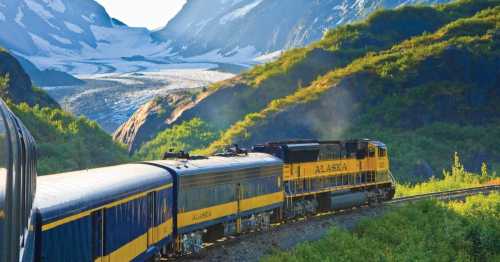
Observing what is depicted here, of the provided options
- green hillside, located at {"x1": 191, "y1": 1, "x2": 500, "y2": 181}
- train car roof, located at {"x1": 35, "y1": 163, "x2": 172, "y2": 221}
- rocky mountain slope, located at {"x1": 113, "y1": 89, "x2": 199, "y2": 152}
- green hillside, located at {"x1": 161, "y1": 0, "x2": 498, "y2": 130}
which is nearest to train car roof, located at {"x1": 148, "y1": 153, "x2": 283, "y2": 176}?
train car roof, located at {"x1": 35, "y1": 163, "x2": 172, "y2": 221}

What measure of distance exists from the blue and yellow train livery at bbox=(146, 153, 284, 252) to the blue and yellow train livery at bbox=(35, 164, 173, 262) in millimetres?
1167

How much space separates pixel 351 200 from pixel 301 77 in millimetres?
66441

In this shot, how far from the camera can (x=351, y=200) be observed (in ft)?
133

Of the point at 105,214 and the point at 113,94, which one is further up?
the point at 113,94

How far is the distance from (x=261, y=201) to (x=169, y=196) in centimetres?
936

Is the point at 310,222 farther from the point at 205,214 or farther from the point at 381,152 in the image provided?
the point at 381,152

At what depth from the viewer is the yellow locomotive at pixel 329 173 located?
3606 centimetres

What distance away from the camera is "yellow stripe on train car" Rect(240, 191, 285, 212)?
1181 inches

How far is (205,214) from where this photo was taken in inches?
1032

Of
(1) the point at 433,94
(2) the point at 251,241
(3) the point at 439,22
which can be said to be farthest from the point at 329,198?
(3) the point at 439,22

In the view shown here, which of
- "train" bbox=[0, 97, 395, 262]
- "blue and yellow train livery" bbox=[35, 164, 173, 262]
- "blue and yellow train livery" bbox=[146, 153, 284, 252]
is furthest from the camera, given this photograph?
"blue and yellow train livery" bbox=[146, 153, 284, 252]

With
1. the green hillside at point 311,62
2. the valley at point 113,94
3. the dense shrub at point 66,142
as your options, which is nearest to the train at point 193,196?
the dense shrub at point 66,142

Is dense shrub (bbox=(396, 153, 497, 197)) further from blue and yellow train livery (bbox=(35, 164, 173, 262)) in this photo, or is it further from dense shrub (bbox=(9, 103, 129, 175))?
blue and yellow train livery (bbox=(35, 164, 173, 262))

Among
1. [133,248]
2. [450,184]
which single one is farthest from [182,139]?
[133,248]
